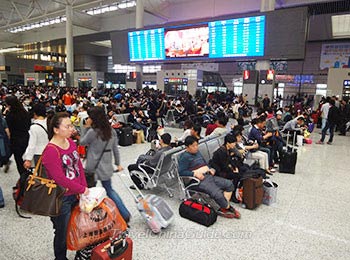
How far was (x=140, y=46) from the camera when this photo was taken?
18.1 meters

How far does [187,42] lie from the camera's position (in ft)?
52.0

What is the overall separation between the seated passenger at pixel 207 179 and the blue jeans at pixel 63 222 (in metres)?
1.97

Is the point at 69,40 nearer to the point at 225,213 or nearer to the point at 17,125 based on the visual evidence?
the point at 17,125

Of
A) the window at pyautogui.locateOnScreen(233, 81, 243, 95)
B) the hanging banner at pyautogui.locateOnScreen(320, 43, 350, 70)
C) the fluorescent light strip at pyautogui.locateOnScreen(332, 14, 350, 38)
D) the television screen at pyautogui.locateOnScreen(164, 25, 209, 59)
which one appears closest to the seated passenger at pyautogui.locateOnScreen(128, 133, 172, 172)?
the television screen at pyautogui.locateOnScreen(164, 25, 209, 59)

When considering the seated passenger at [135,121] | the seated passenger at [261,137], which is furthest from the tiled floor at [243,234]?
the seated passenger at [135,121]

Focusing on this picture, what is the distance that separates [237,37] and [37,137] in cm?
1292

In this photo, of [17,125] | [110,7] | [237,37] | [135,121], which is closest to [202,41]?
[237,37]

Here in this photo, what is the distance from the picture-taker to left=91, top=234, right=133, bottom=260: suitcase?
2145 mm

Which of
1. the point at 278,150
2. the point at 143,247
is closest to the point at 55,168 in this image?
the point at 143,247

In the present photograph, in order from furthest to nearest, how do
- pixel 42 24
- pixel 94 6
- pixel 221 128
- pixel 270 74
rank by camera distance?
pixel 42 24 < pixel 94 6 < pixel 270 74 < pixel 221 128

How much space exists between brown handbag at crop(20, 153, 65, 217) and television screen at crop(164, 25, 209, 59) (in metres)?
14.4

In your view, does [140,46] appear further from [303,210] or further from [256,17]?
[303,210]

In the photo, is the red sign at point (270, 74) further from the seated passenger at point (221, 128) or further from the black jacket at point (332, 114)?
the seated passenger at point (221, 128)

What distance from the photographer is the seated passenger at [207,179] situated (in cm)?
364
